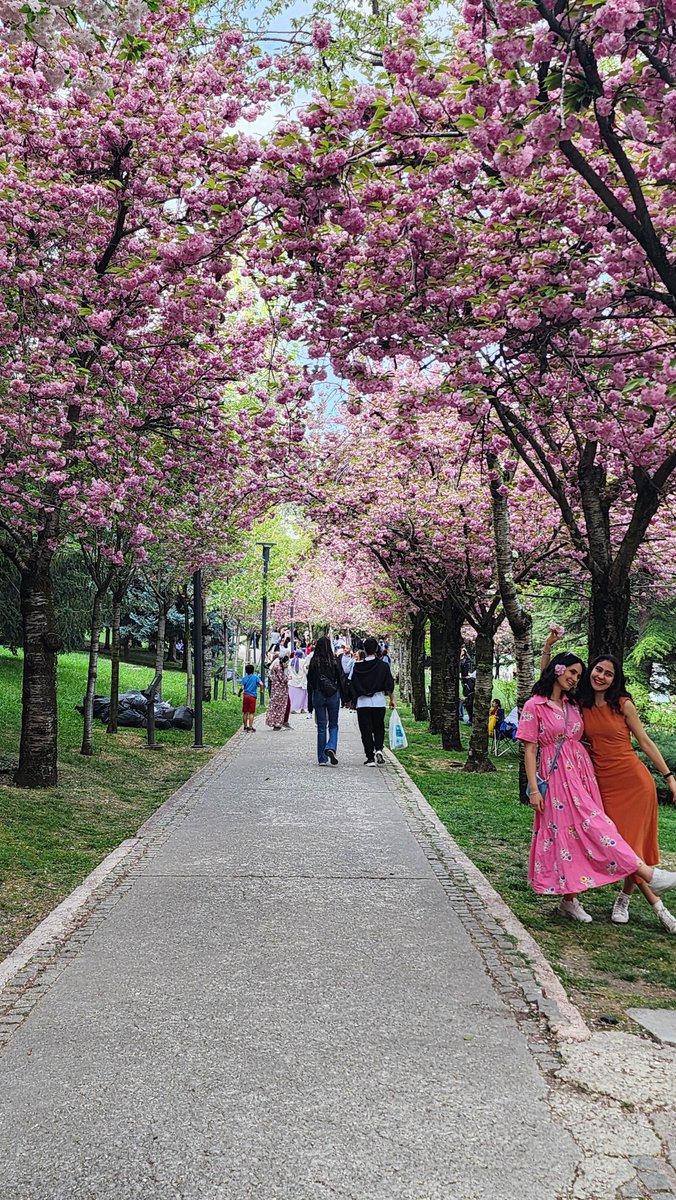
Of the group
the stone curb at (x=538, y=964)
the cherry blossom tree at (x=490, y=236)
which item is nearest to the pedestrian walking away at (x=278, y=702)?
the stone curb at (x=538, y=964)

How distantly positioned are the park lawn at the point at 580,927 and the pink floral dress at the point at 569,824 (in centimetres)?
41

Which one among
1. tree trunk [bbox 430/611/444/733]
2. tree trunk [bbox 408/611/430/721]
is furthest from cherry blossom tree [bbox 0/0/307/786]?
tree trunk [bbox 408/611/430/721]

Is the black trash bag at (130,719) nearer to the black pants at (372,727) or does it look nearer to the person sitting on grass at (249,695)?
the person sitting on grass at (249,695)

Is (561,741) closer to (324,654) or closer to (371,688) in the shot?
(371,688)

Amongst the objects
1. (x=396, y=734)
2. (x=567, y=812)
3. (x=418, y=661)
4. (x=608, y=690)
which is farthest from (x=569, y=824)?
(x=418, y=661)

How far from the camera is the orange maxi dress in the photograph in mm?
6422

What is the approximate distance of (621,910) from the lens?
668cm

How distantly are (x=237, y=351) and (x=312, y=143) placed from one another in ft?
21.6

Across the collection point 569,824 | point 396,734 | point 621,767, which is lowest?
point 569,824

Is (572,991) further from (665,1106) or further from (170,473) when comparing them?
(170,473)

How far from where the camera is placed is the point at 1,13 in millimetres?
4312

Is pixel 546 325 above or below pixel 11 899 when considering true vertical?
above

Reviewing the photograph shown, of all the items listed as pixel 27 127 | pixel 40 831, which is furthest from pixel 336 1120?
pixel 27 127

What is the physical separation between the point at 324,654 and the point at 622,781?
9.80m
